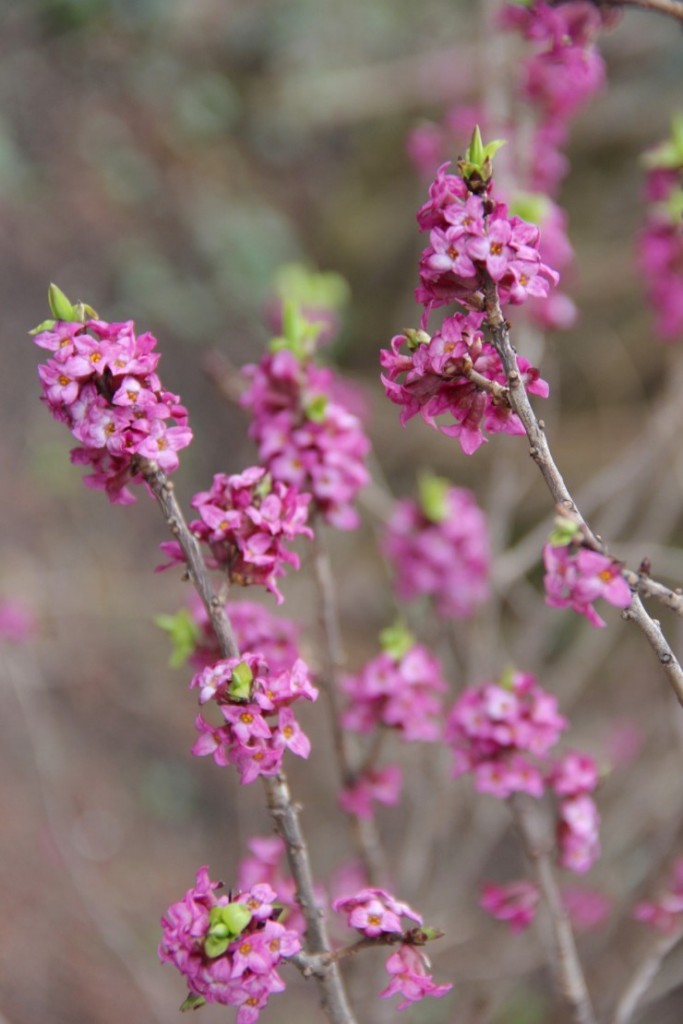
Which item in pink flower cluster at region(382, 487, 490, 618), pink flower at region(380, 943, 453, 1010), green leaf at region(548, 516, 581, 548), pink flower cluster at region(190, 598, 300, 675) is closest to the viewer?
green leaf at region(548, 516, 581, 548)

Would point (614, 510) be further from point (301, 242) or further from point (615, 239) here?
point (301, 242)

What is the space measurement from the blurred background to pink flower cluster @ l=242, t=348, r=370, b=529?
951 mm

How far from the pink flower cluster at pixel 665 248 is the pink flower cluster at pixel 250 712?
4.16ft

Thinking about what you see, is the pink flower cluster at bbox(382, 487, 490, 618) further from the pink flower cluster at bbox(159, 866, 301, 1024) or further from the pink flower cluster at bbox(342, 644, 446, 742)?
the pink flower cluster at bbox(159, 866, 301, 1024)

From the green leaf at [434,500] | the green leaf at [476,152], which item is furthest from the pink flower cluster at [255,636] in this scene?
the green leaf at [476,152]

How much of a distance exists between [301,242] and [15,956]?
475 cm

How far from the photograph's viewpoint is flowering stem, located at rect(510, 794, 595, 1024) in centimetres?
173

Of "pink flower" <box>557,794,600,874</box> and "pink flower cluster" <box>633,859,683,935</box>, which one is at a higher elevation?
"pink flower" <box>557,794,600,874</box>

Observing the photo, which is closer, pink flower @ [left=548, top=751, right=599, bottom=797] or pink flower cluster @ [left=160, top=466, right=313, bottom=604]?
pink flower cluster @ [left=160, top=466, right=313, bottom=604]

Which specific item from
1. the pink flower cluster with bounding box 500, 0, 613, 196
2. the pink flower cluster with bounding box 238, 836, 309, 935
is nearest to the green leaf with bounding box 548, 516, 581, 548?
the pink flower cluster with bounding box 238, 836, 309, 935

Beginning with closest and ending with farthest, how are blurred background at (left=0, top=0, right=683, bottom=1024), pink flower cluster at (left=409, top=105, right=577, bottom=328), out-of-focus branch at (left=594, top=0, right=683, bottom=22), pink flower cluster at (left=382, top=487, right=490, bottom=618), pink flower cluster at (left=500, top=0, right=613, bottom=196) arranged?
1. out-of-focus branch at (left=594, top=0, right=683, bottom=22)
2. pink flower cluster at (left=500, top=0, right=613, bottom=196)
3. pink flower cluster at (left=409, top=105, right=577, bottom=328)
4. pink flower cluster at (left=382, top=487, right=490, bottom=618)
5. blurred background at (left=0, top=0, right=683, bottom=1024)

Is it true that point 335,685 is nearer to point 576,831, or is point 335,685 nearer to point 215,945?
point 576,831

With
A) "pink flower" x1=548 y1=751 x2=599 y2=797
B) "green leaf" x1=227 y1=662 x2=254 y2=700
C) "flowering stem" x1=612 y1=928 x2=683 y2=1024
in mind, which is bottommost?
"flowering stem" x1=612 y1=928 x2=683 y2=1024

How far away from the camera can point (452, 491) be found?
2297 millimetres
